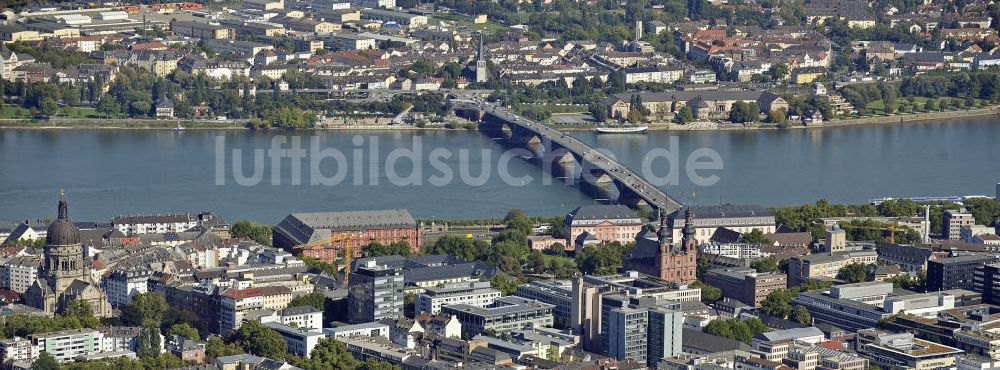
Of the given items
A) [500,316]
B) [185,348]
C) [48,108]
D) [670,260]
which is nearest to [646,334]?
[500,316]

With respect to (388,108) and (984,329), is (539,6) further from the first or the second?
(984,329)

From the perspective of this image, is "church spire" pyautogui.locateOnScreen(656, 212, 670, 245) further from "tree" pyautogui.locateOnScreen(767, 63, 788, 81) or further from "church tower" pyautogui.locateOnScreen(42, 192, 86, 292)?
"tree" pyautogui.locateOnScreen(767, 63, 788, 81)

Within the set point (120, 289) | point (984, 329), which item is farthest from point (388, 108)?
point (984, 329)

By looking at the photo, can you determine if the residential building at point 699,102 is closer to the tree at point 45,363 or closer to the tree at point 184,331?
the tree at point 184,331

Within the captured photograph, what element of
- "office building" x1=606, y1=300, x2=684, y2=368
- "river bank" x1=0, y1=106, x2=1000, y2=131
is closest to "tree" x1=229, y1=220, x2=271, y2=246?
"office building" x1=606, y1=300, x2=684, y2=368

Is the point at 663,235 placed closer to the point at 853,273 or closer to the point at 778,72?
the point at 853,273
